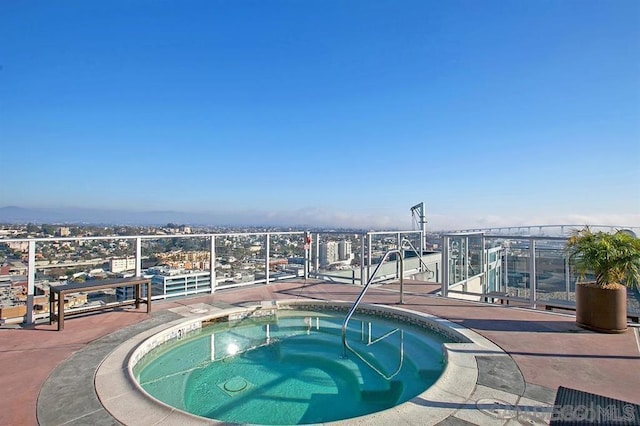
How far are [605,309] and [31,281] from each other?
660cm

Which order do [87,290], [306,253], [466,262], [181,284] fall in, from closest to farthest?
[87,290] → [181,284] → [466,262] → [306,253]

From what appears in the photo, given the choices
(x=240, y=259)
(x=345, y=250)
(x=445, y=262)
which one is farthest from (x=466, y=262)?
(x=240, y=259)

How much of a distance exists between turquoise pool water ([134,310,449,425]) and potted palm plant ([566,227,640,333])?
173 cm

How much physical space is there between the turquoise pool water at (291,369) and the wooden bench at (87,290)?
1.07 m

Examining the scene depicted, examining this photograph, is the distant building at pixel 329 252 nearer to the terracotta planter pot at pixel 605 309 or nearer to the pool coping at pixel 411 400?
the pool coping at pixel 411 400

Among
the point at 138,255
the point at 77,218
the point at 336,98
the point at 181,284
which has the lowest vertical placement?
the point at 181,284

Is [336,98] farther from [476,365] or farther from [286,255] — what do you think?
[476,365]

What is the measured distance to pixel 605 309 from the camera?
372 centimetres

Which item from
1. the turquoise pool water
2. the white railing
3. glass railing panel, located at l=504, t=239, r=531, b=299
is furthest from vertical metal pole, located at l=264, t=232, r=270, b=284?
glass railing panel, located at l=504, t=239, r=531, b=299

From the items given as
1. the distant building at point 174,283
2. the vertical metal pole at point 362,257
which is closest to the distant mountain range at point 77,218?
the distant building at point 174,283

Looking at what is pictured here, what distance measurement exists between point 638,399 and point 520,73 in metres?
7.61

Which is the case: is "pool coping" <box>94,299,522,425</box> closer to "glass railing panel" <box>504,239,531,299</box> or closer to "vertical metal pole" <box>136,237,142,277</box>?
"vertical metal pole" <box>136,237,142,277</box>

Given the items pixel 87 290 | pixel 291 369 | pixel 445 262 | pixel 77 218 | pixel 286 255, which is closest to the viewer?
pixel 291 369

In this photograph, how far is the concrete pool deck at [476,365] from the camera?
2031mm
